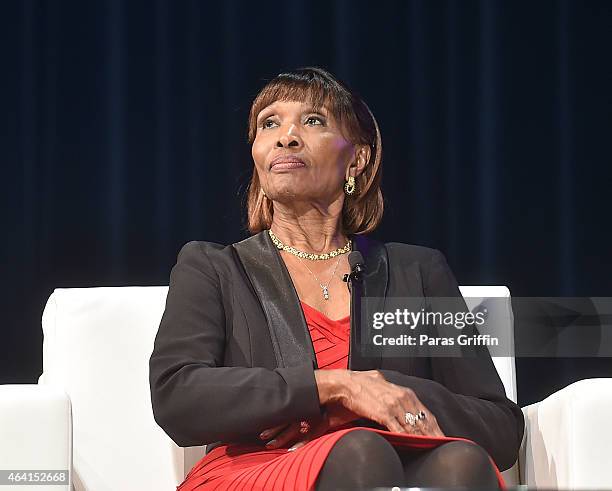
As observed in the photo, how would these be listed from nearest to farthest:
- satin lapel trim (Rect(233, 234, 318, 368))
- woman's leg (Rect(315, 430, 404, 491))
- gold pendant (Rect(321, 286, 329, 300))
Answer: woman's leg (Rect(315, 430, 404, 491)), satin lapel trim (Rect(233, 234, 318, 368)), gold pendant (Rect(321, 286, 329, 300))

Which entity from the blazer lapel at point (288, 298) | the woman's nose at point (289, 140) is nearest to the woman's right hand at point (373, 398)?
the blazer lapel at point (288, 298)

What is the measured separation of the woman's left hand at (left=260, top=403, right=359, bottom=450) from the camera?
5.63 ft

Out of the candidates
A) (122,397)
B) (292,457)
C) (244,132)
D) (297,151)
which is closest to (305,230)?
(297,151)

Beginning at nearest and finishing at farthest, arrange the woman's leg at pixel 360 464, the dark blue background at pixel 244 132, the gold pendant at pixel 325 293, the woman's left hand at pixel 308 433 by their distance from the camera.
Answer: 1. the woman's leg at pixel 360 464
2. the woman's left hand at pixel 308 433
3. the gold pendant at pixel 325 293
4. the dark blue background at pixel 244 132

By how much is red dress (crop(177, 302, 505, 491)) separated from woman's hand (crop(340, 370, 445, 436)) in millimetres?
42

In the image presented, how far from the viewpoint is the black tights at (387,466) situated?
4.69ft

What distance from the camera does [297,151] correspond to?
202 centimetres

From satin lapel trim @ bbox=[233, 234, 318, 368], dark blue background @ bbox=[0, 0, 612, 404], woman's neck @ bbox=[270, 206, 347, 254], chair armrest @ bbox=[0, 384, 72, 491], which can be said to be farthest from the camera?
dark blue background @ bbox=[0, 0, 612, 404]

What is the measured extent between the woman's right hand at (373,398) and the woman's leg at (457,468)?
0.15 metres

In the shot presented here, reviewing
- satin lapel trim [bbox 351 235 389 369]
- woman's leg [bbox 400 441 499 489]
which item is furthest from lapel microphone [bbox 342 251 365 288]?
woman's leg [bbox 400 441 499 489]

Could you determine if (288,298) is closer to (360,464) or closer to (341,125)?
(341,125)

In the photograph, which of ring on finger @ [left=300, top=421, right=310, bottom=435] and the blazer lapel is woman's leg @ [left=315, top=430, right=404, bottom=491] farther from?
the blazer lapel

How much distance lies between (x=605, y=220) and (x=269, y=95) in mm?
1194

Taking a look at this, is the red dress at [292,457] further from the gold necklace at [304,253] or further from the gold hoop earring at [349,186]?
the gold hoop earring at [349,186]
